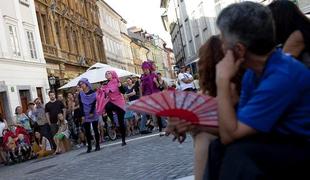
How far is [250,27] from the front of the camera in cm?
259

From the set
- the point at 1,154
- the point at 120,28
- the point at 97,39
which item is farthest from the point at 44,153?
the point at 120,28

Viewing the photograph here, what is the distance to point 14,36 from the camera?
85.6ft

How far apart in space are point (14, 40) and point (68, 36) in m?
13.0

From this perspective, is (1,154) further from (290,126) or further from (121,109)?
(290,126)

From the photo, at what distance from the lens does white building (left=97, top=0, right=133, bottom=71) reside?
200 ft

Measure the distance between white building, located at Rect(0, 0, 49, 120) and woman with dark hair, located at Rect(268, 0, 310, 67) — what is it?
20417 mm

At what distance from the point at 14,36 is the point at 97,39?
27.3m

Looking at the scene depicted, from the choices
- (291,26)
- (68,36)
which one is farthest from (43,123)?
(68,36)

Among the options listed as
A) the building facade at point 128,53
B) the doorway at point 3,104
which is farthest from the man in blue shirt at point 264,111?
the building facade at point 128,53

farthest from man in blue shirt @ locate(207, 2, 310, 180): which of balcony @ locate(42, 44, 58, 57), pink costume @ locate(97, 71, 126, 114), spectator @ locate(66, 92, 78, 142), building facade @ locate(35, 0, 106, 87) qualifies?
balcony @ locate(42, 44, 58, 57)

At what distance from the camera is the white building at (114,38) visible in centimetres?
6084

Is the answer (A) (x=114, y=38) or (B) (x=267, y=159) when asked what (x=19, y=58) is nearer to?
(B) (x=267, y=159)

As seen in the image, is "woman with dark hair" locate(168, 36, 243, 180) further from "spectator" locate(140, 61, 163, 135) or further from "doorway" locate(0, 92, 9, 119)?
"doorway" locate(0, 92, 9, 119)

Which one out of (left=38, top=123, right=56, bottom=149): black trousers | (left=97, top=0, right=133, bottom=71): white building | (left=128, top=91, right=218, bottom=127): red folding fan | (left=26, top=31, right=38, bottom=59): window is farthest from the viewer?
(left=97, top=0, right=133, bottom=71): white building
